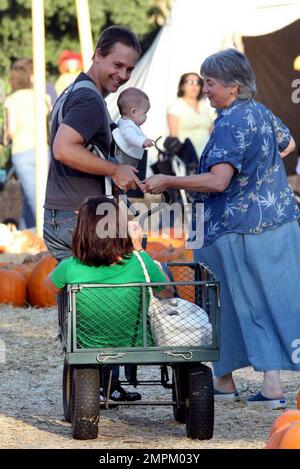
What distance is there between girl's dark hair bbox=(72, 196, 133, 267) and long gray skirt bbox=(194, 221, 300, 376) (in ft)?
3.59

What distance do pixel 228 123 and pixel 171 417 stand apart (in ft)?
4.95

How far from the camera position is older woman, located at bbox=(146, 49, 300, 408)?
643 cm

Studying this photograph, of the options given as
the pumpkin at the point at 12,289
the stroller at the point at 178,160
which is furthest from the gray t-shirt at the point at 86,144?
the stroller at the point at 178,160

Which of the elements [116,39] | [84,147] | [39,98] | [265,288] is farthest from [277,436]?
[39,98]

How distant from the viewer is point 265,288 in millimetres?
6547

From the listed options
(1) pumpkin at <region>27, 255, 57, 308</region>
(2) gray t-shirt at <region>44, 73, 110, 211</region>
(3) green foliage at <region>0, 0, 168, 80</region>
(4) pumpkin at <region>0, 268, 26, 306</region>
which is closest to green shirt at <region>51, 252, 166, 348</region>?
(2) gray t-shirt at <region>44, 73, 110, 211</region>

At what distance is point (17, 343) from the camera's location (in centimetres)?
859

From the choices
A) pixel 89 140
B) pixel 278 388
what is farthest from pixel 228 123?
pixel 278 388

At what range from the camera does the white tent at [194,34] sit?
16.4 m

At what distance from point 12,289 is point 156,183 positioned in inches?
201

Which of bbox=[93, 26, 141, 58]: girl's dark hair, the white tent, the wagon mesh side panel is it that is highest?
the white tent

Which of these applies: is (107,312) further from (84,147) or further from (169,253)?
(169,253)

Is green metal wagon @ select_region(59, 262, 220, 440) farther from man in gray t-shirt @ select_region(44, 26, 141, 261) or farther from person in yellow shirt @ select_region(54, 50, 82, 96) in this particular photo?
person in yellow shirt @ select_region(54, 50, 82, 96)

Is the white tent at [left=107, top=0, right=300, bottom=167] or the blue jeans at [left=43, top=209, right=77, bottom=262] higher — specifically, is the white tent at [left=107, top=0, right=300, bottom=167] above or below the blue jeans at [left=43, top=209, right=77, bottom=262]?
above
